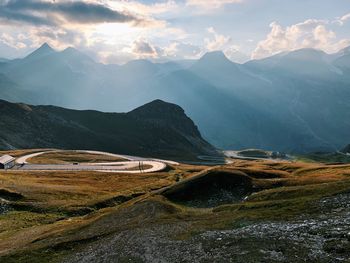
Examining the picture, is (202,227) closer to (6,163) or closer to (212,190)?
(212,190)

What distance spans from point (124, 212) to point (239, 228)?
22.8 meters

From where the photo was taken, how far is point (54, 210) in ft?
260

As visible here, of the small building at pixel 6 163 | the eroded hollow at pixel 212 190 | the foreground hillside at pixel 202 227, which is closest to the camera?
the foreground hillside at pixel 202 227

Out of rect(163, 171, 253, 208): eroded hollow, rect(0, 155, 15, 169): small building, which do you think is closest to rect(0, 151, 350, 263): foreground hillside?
rect(163, 171, 253, 208): eroded hollow

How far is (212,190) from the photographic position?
2921 inches

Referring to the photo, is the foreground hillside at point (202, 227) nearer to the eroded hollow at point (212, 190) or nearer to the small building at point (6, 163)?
the eroded hollow at point (212, 190)

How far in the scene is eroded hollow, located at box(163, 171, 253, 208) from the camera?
70.4 m

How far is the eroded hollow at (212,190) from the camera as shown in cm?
7038

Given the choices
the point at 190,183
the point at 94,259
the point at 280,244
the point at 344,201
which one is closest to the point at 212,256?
the point at 280,244

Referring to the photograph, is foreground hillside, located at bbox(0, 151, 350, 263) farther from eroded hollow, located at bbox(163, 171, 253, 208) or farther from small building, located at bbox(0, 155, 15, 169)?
small building, located at bbox(0, 155, 15, 169)

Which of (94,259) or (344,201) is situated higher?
(344,201)

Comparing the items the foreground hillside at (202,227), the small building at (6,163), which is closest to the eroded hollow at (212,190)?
the foreground hillside at (202,227)

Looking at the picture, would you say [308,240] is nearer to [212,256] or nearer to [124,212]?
[212,256]

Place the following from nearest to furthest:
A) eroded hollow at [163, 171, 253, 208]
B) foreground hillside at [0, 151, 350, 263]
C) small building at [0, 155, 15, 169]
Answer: foreground hillside at [0, 151, 350, 263] < eroded hollow at [163, 171, 253, 208] < small building at [0, 155, 15, 169]
